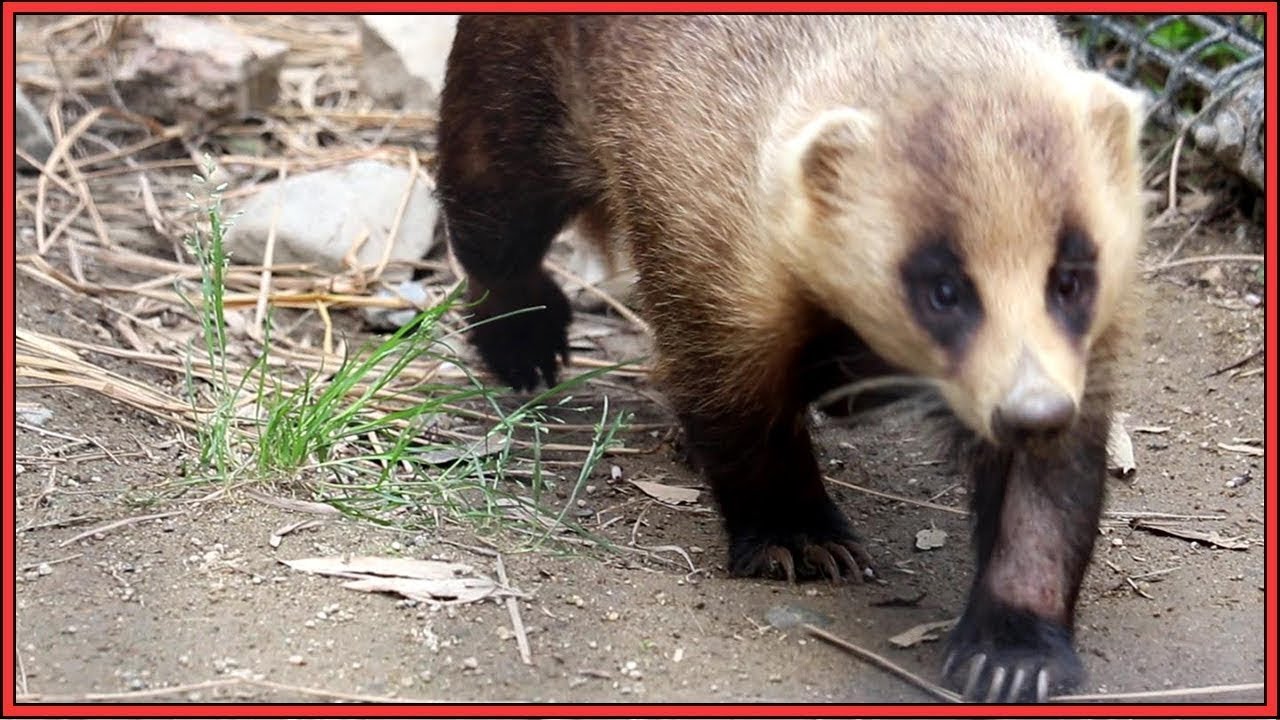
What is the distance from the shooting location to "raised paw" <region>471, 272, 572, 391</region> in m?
6.03

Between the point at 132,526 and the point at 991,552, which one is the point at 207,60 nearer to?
the point at 132,526

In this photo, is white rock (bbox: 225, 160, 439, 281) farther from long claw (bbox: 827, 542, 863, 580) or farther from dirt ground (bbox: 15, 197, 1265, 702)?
long claw (bbox: 827, 542, 863, 580)

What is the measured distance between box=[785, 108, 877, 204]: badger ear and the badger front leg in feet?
2.64

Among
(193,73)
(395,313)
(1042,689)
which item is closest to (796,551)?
(1042,689)

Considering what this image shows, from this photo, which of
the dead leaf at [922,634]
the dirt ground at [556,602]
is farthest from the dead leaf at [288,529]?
the dead leaf at [922,634]

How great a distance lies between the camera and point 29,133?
721 centimetres

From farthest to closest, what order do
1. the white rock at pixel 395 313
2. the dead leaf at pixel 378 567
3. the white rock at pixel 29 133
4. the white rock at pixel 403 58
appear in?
1. the white rock at pixel 403 58
2. the white rock at pixel 29 133
3. the white rock at pixel 395 313
4. the dead leaf at pixel 378 567

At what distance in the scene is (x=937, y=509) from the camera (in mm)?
5242

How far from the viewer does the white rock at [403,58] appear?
8.20 m

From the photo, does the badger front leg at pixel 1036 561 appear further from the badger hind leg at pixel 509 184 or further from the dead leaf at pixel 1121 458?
the badger hind leg at pixel 509 184

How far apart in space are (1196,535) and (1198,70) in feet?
8.37

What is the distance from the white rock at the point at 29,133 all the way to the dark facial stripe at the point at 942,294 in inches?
191

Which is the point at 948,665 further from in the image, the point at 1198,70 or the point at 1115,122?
the point at 1198,70
